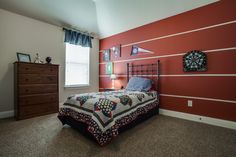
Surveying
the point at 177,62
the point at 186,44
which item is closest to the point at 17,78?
the point at 177,62

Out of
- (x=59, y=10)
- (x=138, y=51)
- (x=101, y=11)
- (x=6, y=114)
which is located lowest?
(x=6, y=114)

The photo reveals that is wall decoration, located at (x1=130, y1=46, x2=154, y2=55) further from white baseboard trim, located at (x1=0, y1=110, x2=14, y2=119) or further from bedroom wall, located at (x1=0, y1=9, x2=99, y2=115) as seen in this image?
white baseboard trim, located at (x1=0, y1=110, x2=14, y2=119)

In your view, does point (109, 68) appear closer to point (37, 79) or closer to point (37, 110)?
point (37, 79)

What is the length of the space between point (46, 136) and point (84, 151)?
866 mm

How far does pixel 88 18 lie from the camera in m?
4.04

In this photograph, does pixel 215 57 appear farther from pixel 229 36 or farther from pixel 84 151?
pixel 84 151

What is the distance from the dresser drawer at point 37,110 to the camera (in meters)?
2.87

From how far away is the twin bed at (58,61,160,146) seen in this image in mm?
1786

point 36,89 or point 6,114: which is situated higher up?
point 36,89

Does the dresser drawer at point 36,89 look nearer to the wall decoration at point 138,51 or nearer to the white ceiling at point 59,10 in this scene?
the white ceiling at point 59,10

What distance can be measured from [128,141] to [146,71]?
2.30m

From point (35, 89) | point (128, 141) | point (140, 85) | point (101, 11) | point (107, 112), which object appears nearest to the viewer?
point (107, 112)

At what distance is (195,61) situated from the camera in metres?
2.84

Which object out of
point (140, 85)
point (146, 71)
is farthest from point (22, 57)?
point (146, 71)
